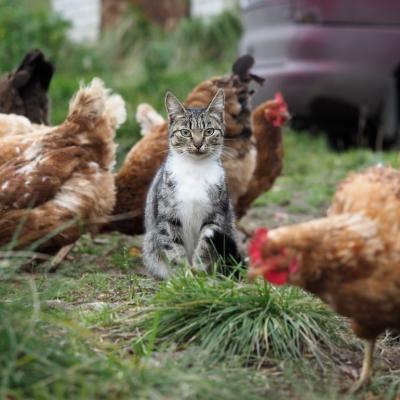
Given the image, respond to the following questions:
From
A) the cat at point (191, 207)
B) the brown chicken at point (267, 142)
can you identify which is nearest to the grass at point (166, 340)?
the cat at point (191, 207)

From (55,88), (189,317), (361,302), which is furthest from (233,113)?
(55,88)

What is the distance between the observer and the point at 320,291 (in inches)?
146

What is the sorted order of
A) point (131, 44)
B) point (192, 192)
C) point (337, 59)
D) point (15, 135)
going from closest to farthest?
point (192, 192), point (15, 135), point (337, 59), point (131, 44)

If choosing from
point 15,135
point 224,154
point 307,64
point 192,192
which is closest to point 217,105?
point 192,192

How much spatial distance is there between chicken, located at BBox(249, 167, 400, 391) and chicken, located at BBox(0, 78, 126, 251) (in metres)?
2.30

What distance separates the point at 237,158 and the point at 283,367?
3256mm

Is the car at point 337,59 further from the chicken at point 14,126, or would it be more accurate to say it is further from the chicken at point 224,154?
the chicken at point 14,126

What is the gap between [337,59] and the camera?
10836 mm

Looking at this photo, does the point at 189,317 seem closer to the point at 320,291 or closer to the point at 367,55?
the point at 320,291

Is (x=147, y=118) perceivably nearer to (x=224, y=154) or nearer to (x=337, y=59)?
(x=224, y=154)

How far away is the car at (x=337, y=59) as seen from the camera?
10.8m

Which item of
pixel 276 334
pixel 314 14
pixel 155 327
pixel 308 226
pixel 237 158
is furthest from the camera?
pixel 314 14

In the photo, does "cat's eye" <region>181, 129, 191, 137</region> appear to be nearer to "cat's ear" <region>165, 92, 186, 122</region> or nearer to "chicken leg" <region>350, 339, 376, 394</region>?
"cat's ear" <region>165, 92, 186, 122</region>

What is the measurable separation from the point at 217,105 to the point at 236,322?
2173 millimetres
